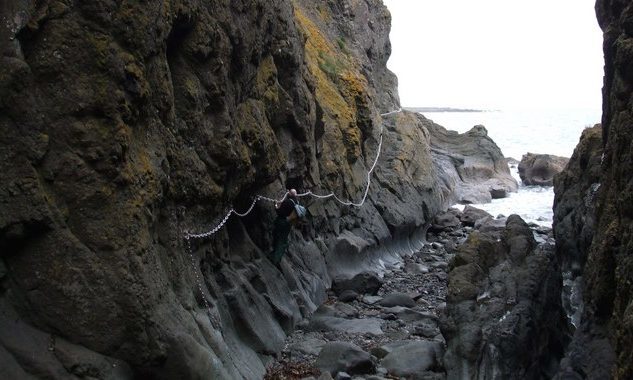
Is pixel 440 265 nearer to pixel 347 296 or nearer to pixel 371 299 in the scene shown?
pixel 371 299

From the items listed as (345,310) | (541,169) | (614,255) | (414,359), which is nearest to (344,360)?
(414,359)

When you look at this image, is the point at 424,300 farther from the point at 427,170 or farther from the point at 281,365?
the point at 427,170

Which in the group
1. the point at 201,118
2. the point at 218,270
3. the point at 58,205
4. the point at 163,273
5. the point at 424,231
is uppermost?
the point at 201,118

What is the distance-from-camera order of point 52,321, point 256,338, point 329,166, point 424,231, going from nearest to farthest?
1. point 52,321
2. point 256,338
3. point 329,166
4. point 424,231

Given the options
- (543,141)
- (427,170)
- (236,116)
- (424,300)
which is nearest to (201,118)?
(236,116)

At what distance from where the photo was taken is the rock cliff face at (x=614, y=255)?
7715mm

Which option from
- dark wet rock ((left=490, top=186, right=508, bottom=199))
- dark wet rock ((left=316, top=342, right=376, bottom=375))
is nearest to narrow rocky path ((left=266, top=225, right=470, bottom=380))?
dark wet rock ((left=316, top=342, right=376, bottom=375))

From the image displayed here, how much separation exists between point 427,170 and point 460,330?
1962 cm

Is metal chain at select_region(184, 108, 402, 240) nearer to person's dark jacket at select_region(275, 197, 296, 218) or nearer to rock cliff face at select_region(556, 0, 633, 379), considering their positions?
person's dark jacket at select_region(275, 197, 296, 218)

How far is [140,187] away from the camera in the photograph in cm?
868

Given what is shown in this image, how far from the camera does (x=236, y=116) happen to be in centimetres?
1347

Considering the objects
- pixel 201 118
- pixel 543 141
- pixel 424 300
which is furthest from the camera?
pixel 543 141

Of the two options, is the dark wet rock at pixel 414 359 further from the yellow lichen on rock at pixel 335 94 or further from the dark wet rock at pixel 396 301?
the yellow lichen on rock at pixel 335 94

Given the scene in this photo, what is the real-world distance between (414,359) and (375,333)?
7.78ft
